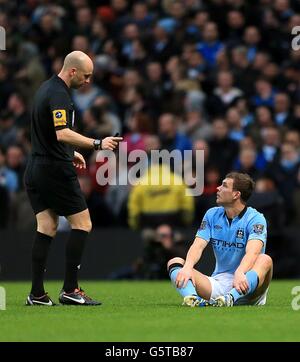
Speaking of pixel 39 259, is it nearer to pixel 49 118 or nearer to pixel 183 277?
pixel 49 118

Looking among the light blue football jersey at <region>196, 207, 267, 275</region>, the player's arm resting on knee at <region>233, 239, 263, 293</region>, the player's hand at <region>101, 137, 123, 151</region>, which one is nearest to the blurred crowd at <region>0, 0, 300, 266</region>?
the light blue football jersey at <region>196, 207, 267, 275</region>

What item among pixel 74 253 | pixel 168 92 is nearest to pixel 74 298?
pixel 74 253

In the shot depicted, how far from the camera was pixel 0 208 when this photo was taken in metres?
17.0

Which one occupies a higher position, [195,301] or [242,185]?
[242,185]

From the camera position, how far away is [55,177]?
415 inches

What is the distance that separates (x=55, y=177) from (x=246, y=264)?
1874 millimetres

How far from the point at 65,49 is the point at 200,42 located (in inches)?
88.5

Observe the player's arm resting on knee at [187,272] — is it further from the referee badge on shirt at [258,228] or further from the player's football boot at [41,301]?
the player's football boot at [41,301]

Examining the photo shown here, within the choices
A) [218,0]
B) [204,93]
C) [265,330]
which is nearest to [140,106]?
[204,93]

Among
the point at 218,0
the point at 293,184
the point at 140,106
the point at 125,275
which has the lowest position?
the point at 125,275

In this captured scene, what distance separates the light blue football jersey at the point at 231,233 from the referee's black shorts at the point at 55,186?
1.18 meters

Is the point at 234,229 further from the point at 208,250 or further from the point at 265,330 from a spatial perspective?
the point at 208,250

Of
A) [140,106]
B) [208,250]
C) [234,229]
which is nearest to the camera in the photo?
[234,229]

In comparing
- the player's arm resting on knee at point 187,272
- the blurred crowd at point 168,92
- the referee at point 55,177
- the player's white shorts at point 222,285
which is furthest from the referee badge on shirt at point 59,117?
the blurred crowd at point 168,92
